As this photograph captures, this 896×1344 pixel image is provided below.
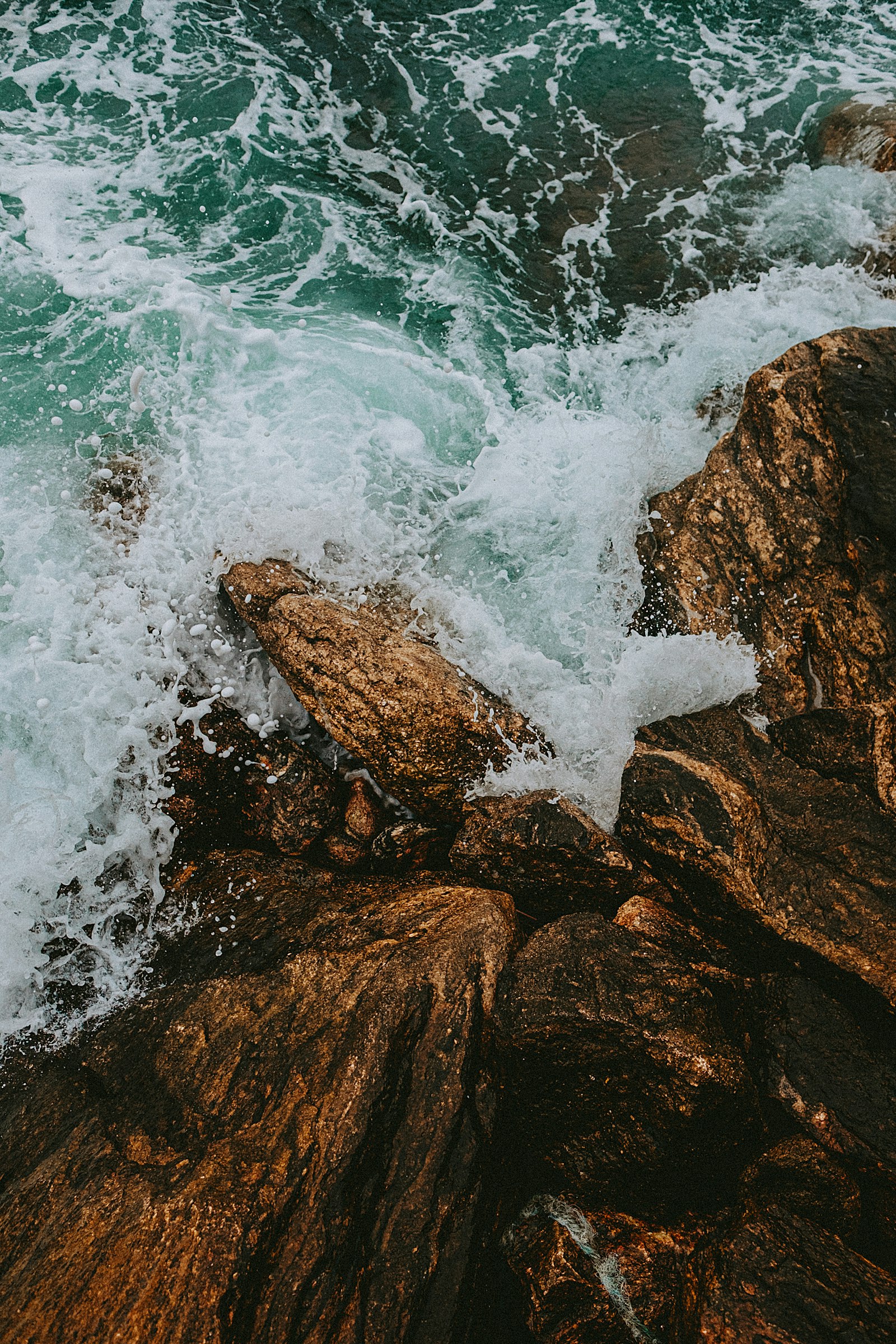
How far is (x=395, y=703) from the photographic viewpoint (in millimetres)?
4988

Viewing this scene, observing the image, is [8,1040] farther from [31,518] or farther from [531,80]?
[531,80]

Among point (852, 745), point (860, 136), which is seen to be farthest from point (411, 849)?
point (860, 136)

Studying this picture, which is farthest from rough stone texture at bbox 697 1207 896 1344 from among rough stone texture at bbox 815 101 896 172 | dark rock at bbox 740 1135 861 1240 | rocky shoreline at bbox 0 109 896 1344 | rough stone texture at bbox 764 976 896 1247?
rough stone texture at bbox 815 101 896 172

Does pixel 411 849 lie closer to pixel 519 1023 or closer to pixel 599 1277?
pixel 519 1023

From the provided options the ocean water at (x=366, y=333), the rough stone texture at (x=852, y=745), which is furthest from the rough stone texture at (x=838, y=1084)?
the ocean water at (x=366, y=333)

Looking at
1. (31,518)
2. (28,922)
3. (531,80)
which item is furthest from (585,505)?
(531,80)

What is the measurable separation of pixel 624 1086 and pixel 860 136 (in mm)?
10796

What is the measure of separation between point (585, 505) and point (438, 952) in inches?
161

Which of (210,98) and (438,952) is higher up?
(210,98)

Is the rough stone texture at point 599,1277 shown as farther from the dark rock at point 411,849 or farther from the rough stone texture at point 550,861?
the dark rock at point 411,849

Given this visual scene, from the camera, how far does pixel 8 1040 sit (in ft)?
13.4

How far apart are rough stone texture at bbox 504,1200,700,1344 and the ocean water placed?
7.85 ft

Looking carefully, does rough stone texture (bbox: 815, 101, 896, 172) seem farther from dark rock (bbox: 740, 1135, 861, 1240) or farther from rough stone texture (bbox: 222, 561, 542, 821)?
dark rock (bbox: 740, 1135, 861, 1240)

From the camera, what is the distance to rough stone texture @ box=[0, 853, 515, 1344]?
2.92 m
